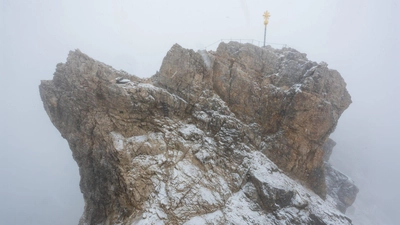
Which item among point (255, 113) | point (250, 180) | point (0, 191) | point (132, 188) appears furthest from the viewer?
Answer: point (0, 191)

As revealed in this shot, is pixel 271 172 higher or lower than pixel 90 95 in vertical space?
lower

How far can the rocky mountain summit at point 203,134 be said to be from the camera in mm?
16641

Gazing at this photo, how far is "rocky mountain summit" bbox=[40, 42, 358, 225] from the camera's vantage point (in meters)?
16.6

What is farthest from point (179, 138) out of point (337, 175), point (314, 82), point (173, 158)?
point (337, 175)

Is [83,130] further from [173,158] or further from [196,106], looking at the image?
[196,106]

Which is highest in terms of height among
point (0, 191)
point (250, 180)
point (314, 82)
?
point (314, 82)

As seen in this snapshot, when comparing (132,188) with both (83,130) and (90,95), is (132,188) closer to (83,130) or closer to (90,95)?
(83,130)

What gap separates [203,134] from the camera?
2003 centimetres

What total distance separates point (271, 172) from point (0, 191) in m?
158

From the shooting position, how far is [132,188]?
52.5ft

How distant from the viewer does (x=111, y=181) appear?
57.3 ft

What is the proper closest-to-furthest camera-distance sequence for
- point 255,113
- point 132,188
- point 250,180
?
point 132,188 → point 250,180 → point 255,113

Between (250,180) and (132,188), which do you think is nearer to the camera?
(132,188)

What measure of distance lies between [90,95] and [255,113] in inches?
676
